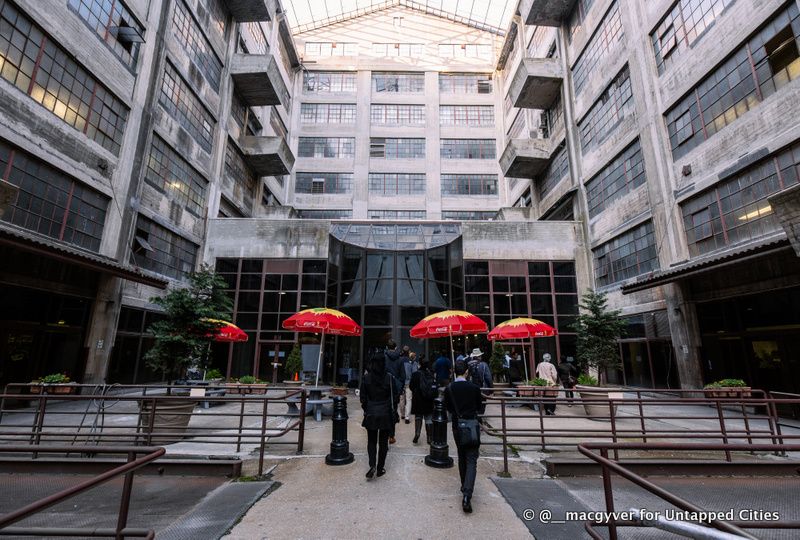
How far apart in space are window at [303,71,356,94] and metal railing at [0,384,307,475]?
32.8m

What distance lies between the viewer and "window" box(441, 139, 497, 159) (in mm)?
37250

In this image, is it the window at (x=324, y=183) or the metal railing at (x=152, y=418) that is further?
the window at (x=324, y=183)

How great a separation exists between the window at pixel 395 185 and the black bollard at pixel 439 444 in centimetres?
3091

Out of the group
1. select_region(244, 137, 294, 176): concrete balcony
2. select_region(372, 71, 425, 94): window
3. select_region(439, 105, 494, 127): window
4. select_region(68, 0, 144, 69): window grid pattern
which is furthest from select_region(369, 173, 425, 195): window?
select_region(68, 0, 144, 69): window grid pattern

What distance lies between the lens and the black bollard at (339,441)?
6.71 meters

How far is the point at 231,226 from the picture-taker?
76.4 ft

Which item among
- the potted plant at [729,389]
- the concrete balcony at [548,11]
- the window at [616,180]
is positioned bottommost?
the potted plant at [729,389]

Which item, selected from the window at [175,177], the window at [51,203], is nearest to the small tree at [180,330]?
the window at [51,203]

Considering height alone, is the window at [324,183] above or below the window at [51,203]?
above

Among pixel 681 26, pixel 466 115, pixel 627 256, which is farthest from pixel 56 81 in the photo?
pixel 466 115

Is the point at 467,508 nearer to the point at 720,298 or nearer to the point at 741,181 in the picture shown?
the point at 720,298

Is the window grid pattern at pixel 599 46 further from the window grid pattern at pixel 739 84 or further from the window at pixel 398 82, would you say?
the window at pixel 398 82

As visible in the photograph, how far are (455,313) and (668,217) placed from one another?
460 inches

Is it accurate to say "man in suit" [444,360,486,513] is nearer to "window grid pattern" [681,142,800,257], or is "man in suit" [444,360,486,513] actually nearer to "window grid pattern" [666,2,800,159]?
"window grid pattern" [681,142,800,257]
